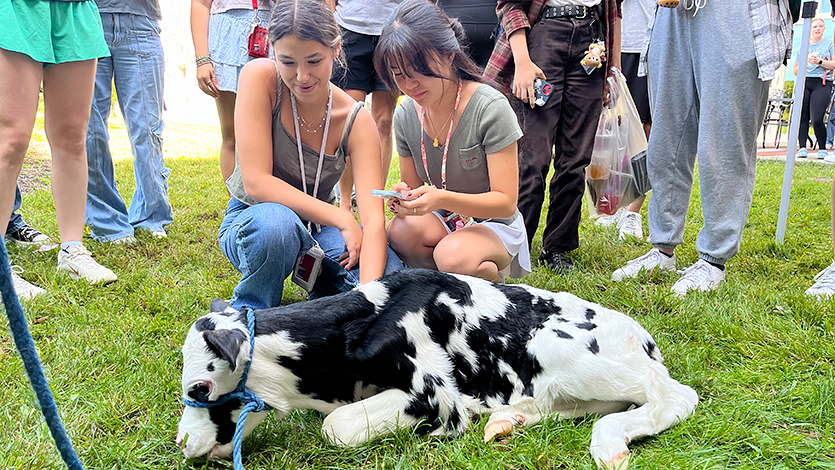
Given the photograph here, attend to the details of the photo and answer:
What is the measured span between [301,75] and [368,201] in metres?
0.63

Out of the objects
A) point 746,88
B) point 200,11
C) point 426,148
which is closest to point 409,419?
point 426,148

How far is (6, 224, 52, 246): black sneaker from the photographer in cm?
397

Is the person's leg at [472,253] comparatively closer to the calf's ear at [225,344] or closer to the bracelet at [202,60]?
the calf's ear at [225,344]

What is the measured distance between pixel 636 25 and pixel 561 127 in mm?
2333

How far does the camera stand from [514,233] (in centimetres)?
290

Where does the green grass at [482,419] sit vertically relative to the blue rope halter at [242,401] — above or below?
below

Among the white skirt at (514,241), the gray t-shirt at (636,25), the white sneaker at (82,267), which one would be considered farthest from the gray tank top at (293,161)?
the gray t-shirt at (636,25)

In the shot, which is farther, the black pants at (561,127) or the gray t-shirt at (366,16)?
the gray t-shirt at (366,16)

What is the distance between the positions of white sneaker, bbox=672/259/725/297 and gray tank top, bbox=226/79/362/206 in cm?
195

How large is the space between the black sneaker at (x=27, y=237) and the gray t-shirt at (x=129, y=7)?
1.60 meters

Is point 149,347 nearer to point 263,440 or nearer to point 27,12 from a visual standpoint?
point 263,440

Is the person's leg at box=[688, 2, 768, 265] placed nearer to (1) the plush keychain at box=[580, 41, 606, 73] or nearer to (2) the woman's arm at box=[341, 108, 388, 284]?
(1) the plush keychain at box=[580, 41, 606, 73]

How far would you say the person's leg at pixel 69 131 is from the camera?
3201 mm

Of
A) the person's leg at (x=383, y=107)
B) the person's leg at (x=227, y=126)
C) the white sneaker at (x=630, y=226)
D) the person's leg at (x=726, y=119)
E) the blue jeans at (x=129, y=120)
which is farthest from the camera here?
the white sneaker at (x=630, y=226)
